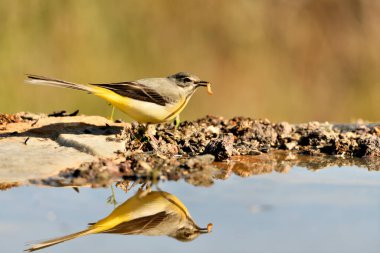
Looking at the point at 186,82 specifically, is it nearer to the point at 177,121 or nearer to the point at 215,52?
the point at 177,121

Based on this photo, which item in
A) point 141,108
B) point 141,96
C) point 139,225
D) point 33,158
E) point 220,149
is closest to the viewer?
point 139,225

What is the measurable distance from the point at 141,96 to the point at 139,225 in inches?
140

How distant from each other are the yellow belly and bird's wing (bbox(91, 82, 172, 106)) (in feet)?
0.14

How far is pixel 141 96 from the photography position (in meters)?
7.33

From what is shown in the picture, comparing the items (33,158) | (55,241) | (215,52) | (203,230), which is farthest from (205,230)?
(215,52)

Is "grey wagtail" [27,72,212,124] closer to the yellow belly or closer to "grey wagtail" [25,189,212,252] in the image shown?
the yellow belly

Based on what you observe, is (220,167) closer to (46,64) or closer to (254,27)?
(46,64)

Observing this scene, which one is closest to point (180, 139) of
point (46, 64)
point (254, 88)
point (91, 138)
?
point (91, 138)

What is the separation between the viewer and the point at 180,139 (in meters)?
7.06

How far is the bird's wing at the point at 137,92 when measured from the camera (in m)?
7.32

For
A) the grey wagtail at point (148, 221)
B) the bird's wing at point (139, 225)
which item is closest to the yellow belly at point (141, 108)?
the grey wagtail at point (148, 221)

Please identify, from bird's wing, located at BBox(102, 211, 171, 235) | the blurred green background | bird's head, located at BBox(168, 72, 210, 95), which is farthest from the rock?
the blurred green background

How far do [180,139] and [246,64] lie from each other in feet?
24.3

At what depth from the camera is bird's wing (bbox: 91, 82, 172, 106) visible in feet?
24.0
